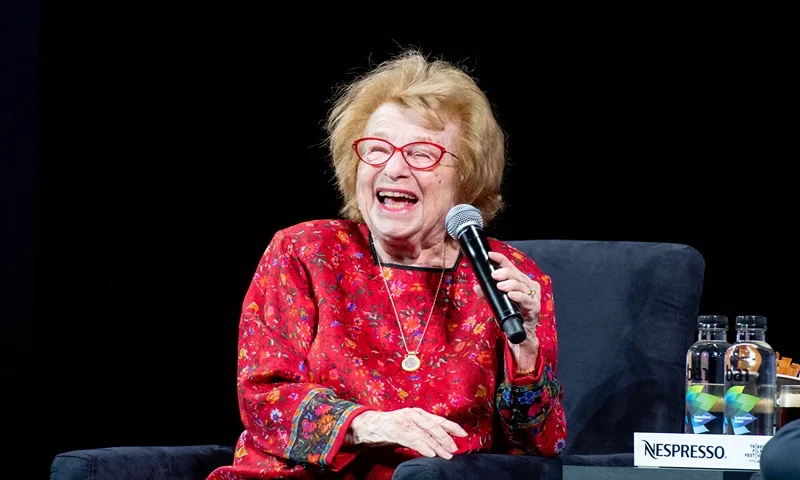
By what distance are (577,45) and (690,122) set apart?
396 millimetres

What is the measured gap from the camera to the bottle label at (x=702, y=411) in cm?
185

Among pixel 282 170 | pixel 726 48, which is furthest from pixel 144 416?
pixel 726 48

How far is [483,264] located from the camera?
5.31 ft

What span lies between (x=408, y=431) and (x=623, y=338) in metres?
0.76

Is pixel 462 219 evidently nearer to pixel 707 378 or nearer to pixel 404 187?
pixel 404 187

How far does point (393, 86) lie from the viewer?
2.11 m

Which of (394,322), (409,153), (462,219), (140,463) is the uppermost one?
(409,153)

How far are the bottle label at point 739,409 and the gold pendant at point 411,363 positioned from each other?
56 centimetres

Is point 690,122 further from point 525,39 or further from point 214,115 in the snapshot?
point 214,115

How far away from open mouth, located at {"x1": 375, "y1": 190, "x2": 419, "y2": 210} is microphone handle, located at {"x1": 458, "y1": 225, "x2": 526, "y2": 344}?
336mm

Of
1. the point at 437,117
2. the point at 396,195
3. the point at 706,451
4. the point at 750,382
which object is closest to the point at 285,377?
Result: the point at 396,195

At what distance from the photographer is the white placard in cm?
157

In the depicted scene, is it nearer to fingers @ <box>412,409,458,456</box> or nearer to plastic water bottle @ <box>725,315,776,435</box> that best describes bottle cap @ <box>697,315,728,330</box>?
plastic water bottle @ <box>725,315,776,435</box>

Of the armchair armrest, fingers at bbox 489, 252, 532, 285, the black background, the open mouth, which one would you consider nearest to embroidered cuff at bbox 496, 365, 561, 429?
fingers at bbox 489, 252, 532, 285
